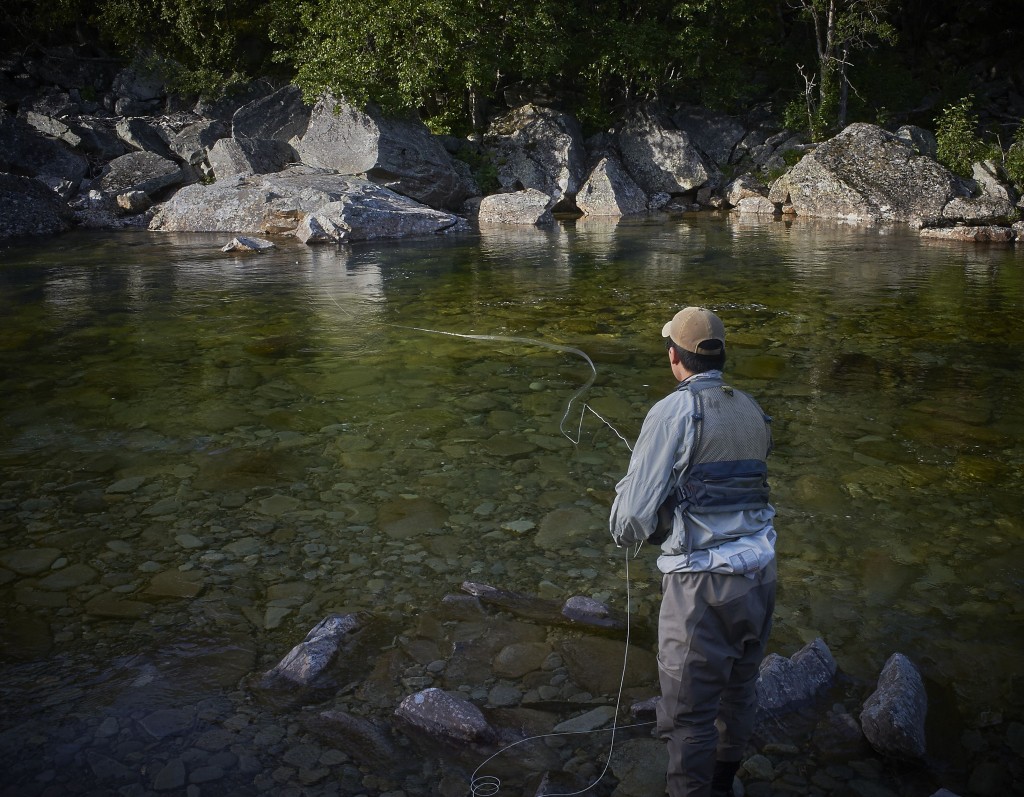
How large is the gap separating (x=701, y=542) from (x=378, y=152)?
24.4m

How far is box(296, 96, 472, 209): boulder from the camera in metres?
25.7

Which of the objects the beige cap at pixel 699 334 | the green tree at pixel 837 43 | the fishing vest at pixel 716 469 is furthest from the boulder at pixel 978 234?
the fishing vest at pixel 716 469

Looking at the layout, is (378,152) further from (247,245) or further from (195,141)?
(247,245)

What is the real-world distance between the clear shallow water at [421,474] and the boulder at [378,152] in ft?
46.3

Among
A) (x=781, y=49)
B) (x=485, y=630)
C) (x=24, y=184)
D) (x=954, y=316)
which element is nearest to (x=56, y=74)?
(x=24, y=184)

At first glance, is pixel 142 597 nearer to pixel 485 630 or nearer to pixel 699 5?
pixel 485 630

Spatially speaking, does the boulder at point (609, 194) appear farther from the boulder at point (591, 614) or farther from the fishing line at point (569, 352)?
the boulder at point (591, 614)

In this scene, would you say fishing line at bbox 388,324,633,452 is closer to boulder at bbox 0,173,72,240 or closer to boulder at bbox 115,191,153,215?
boulder at bbox 0,173,72,240

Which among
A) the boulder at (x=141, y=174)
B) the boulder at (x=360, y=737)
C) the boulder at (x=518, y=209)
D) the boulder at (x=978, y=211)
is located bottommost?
the boulder at (x=360, y=737)

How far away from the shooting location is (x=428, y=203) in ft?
87.7

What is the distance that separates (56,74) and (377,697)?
36939 mm

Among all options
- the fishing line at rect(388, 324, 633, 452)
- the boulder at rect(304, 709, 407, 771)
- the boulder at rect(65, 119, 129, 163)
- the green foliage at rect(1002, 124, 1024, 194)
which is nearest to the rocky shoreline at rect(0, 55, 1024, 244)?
the boulder at rect(65, 119, 129, 163)

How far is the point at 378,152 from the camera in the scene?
2533 centimetres

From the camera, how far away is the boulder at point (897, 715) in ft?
10.4
